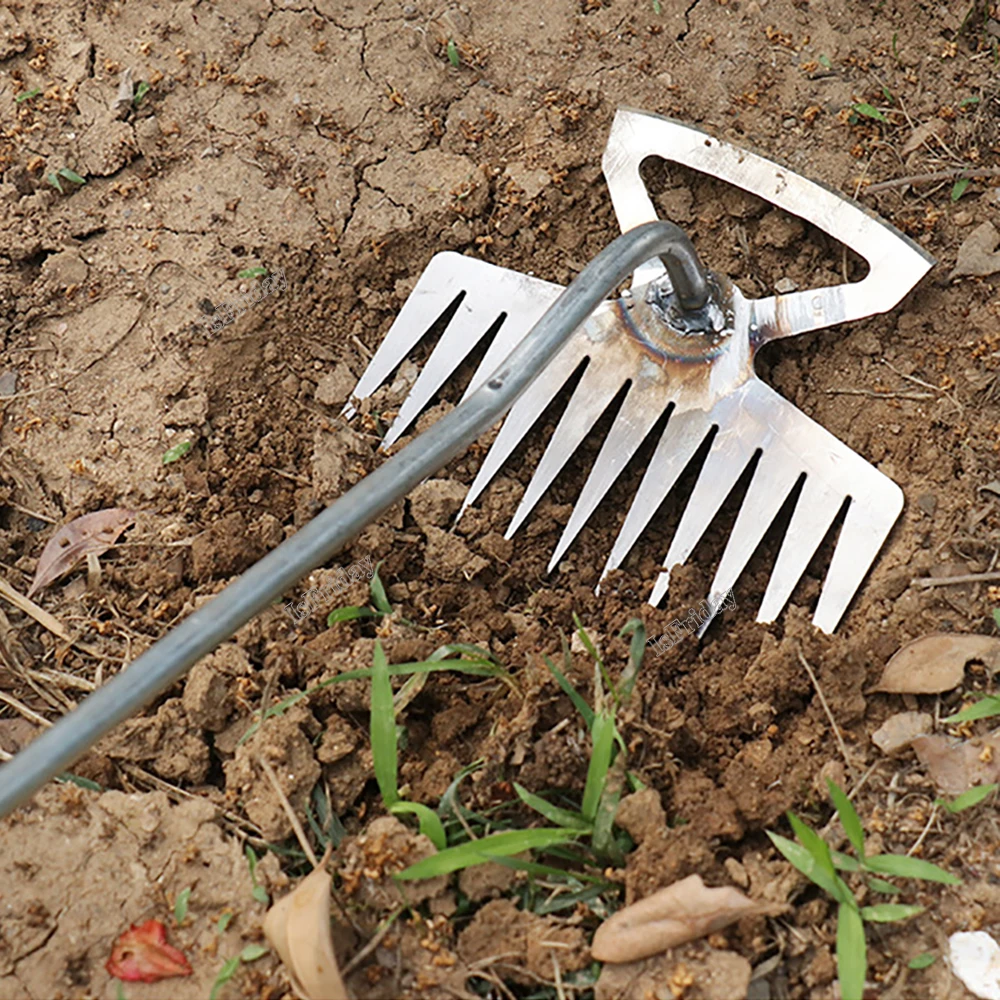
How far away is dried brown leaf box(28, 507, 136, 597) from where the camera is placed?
83.9 inches

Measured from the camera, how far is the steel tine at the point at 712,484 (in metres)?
2.13

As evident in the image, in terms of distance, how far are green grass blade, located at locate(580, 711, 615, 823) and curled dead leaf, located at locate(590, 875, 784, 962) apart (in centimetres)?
16

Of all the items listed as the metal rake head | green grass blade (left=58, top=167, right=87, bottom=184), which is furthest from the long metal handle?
green grass blade (left=58, top=167, right=87, bottom=184)

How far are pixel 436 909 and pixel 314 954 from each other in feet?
0.68

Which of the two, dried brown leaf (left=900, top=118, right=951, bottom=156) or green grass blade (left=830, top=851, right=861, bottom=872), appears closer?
green grass blade (left=830, top=851, right=861, bottom=872)

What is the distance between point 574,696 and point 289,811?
45 centimetres

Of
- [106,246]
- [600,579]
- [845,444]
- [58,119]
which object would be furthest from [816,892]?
[58,119]

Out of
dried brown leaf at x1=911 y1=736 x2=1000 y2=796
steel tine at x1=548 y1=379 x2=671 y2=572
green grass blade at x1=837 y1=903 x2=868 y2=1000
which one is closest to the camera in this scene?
green grass blade at x1=837 y1=903 x2=868 y2=1000

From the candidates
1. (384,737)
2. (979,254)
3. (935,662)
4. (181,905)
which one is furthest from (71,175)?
(935,662)

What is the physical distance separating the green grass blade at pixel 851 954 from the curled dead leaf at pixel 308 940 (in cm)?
64

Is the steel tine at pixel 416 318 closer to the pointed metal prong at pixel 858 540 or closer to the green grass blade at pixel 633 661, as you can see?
the green grass blade at pixel 633 661

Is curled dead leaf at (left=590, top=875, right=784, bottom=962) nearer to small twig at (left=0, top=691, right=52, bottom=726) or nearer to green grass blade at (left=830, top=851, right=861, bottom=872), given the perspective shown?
green grass blade at (left=830, top=851, right=861, bottom=872)

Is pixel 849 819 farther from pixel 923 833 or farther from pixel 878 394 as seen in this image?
pixel 878 394

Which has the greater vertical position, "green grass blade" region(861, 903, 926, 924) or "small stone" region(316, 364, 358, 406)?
"small stone" region(316, 364, 358, 406)
